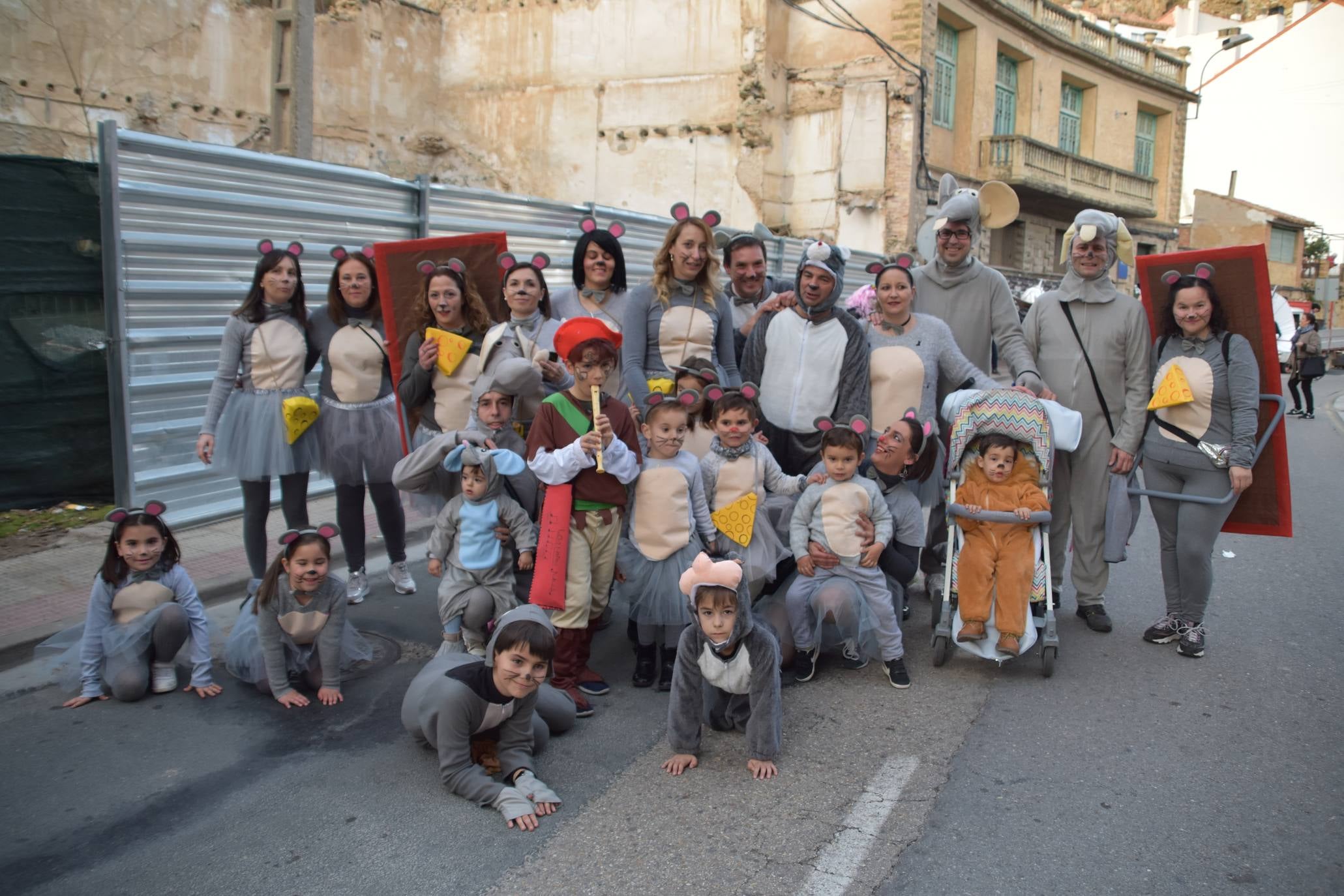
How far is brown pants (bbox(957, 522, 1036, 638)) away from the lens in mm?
4661

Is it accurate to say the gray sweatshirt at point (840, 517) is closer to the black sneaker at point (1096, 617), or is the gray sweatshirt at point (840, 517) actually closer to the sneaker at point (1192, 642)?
the black sneaker at point (1096, 617)

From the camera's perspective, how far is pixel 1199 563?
508cm

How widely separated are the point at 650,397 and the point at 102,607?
103 inches

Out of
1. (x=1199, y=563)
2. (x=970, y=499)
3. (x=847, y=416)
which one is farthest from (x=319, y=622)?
(x=1199, y=563)

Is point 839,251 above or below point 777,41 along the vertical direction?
below

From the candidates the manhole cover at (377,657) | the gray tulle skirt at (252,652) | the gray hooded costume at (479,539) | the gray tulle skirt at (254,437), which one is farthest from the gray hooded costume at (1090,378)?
the gray tulle skirt at (254,437)

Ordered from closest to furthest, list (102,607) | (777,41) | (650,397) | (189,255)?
(102,607) → (650,397) → (189,255) → (777,41)

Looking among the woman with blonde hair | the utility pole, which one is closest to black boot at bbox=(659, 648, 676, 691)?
the woman with blonde hair

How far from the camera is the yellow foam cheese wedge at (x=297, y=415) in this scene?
17.1 ft

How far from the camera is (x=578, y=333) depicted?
4309mm

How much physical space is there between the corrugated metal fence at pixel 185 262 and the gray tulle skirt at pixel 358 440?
195 centimetres

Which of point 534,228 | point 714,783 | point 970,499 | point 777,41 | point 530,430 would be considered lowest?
point 714,783

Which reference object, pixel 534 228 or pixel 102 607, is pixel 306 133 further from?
pixel 102 607

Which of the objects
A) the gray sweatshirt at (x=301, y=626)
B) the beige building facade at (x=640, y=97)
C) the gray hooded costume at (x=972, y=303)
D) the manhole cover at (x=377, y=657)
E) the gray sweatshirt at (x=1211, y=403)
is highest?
the beige building facade at (x=640, y=97)
